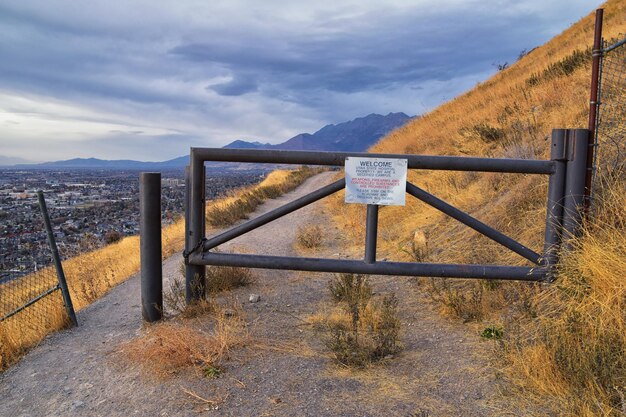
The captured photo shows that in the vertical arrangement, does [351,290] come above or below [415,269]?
below

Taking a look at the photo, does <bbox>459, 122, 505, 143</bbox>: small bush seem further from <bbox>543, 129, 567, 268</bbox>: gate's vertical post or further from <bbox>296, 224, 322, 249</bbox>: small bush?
<bbox>543, 129, 567, 268</bbox>: gate's vertical post

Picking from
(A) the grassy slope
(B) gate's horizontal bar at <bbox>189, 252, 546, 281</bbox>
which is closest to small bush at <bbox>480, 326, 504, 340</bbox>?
(A) the grassy slope

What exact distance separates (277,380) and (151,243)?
1.84 meters

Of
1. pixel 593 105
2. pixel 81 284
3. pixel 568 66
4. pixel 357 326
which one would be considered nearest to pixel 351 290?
pixel 357 326

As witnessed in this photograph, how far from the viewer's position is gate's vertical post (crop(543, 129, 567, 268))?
3.73 meters

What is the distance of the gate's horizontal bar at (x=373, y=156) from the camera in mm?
3695

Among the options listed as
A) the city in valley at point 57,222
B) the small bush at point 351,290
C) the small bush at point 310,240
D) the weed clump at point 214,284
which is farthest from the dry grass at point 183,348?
the small bush at point 310,240

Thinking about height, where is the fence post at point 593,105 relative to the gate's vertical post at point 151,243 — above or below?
above

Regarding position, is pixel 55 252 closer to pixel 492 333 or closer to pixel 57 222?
pixel 492 333

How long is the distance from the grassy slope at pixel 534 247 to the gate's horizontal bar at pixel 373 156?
2.41 ft

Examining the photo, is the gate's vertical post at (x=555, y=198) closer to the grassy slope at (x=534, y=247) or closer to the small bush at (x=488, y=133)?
the grassy slope at (x=534, y=247)

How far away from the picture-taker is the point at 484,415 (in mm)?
2705

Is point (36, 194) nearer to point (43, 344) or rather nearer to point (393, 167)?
point (43, 344)

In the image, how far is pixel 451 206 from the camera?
3.73 meters
